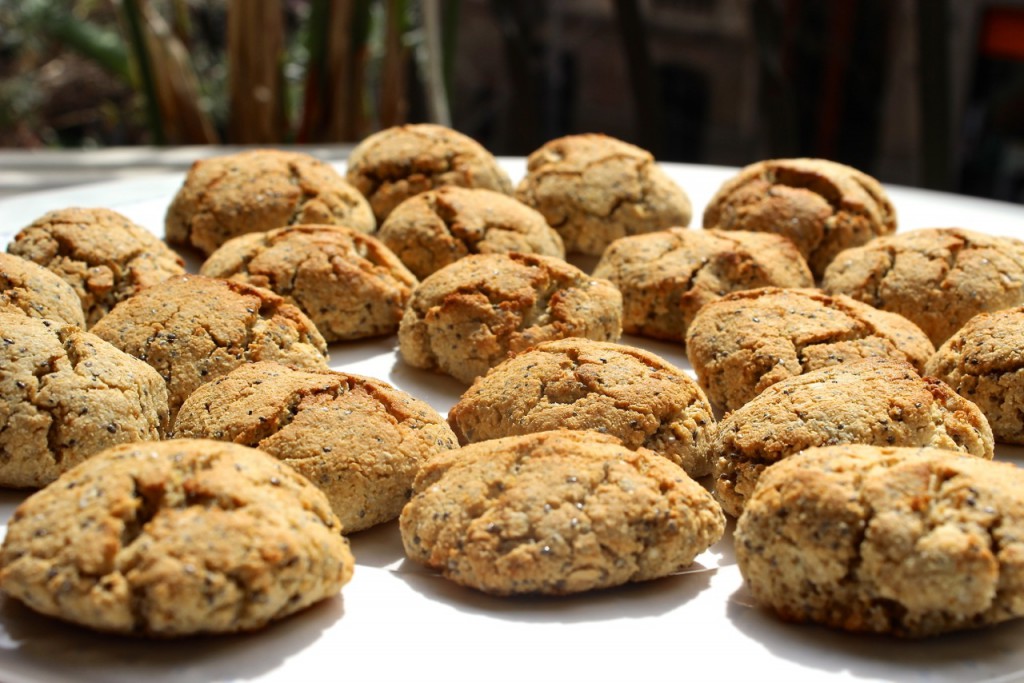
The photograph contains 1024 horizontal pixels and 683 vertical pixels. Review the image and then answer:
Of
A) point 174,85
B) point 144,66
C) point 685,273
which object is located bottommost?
point 174,85

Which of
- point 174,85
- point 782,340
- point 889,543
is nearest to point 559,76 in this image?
point 174,85

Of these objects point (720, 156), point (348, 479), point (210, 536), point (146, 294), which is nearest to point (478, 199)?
point (146, 294)

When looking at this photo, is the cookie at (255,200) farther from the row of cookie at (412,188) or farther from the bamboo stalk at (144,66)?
the bamboo stalk at (144,66)

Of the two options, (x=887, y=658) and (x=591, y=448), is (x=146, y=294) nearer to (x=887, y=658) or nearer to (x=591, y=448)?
(x=591, y=448)

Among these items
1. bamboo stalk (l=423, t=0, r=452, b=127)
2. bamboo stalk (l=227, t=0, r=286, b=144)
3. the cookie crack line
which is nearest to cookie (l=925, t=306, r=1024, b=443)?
the cookie crack line

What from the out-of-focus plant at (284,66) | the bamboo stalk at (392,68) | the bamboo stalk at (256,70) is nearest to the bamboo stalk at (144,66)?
the out-of-focus plant at (284,66)

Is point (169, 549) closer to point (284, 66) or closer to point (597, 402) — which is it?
point (597, 402)
